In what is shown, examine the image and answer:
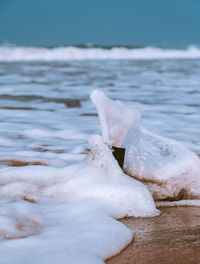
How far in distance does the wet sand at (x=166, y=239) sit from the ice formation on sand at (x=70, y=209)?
4 cm

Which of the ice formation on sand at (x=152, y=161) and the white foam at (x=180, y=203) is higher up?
the ice formation on sand at (x=152, y=161)

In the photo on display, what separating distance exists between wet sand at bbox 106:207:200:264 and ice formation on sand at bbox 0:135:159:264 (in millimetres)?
42

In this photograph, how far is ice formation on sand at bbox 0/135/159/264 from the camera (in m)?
1.27

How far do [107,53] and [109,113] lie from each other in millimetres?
21510

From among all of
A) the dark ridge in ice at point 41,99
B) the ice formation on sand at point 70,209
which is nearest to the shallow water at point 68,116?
the dark ridge in ice at point 41,99

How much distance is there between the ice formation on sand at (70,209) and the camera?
50.0 inches

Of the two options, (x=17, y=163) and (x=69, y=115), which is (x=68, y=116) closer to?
(x=69, y=115)

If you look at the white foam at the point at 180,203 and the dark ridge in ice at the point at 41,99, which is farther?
the dark ridge in ice at the point at 41,99

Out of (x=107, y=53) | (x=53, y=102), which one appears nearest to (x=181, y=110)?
(x=53, y=102)

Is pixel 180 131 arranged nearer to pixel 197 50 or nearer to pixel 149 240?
pixel 149 240

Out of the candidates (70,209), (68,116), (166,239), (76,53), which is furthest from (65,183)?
(76,53)

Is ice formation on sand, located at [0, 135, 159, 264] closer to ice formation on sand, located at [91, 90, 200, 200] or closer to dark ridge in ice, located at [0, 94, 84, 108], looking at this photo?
ice formation on sand, located at [91, 90, 200, 200]

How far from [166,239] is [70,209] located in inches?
15.8

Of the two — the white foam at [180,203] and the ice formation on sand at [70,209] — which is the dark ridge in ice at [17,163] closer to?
the ice formation on sand at [70,209]
